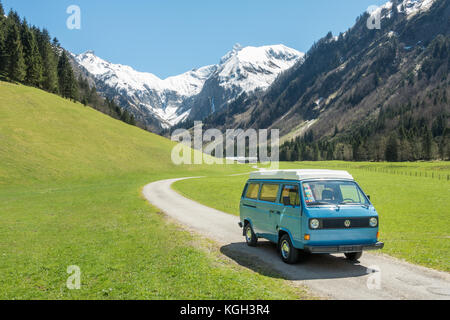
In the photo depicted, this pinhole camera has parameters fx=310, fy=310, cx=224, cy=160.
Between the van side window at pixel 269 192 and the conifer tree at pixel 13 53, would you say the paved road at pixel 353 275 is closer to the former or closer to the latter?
the van side window at pixel 269 192

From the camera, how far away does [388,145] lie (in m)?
132

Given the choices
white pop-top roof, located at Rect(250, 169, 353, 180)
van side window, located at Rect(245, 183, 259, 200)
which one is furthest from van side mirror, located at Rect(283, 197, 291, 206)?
van side window, located at Rect(245, 183, 259, 200)

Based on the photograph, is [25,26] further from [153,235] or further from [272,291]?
[272,291]

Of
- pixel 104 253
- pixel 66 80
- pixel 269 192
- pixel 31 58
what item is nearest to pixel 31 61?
pixel 31 58

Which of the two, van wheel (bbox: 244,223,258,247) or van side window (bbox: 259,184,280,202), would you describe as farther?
van wheel (bbox: 244,223,258,247)

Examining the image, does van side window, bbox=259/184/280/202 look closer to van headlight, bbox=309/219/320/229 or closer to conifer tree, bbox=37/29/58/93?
van headlight, bbox=309/219/320/229

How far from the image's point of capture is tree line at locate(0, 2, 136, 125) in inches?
3406

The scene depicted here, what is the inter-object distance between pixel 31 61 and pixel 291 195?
344ft

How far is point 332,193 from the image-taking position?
38.2 feet

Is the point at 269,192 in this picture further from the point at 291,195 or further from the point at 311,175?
the point at 311,175

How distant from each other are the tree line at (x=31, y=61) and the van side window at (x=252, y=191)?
9618 cm

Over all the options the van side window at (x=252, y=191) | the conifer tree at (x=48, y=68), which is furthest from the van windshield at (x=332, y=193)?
the conifer tree at (x=48, y=68)

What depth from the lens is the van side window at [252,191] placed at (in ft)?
48.5

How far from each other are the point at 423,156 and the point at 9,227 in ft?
467
